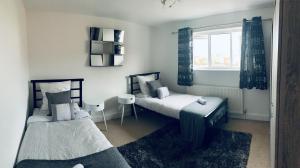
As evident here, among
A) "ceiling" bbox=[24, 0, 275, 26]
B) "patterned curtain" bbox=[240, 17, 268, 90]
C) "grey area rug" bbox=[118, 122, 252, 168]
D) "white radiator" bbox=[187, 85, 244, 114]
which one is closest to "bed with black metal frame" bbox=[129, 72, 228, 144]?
"grey area rug" bbox=[118, 122, 252, 168]

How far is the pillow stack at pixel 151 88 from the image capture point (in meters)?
4.13

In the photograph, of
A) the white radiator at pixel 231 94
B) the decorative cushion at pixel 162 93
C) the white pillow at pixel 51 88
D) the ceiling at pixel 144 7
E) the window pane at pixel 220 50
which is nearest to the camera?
the ceiling at pixel 144 7

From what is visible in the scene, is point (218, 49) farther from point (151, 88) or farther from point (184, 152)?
point (184, 152)

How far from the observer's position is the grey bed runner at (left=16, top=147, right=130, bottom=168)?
5.20 ft

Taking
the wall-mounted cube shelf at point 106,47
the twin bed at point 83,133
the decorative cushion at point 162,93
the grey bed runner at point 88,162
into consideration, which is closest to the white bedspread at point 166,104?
the twin bed at point 83,133

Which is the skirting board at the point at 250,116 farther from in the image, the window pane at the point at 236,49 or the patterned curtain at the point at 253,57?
the window pane at the point at 236,49

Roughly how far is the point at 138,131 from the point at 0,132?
2.44 m

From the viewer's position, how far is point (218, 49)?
430 cm

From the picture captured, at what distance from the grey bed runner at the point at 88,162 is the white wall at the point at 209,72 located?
315 centimetres

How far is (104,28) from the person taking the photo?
3.98 m

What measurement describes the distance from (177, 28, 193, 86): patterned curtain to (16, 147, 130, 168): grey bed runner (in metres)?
3.08

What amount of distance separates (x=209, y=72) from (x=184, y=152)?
220 centimetres

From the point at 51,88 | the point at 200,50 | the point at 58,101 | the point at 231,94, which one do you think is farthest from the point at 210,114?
the point at 51,88

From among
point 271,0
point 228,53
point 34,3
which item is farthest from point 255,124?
point 34,3
